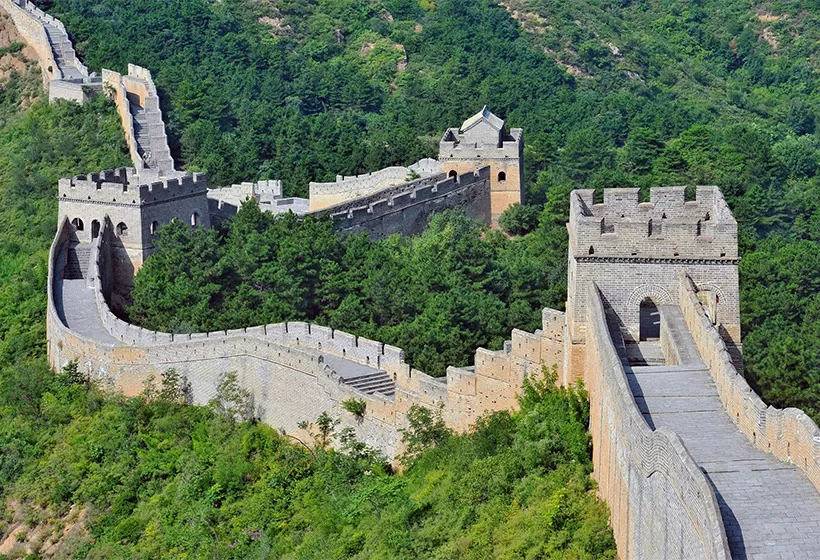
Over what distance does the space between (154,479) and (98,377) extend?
12.7 feet

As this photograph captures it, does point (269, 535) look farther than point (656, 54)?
No

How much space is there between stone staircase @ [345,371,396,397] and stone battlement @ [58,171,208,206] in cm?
1155

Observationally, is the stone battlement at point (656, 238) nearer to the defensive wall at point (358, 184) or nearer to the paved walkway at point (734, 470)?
A: the paved walkway at point (734, 470)

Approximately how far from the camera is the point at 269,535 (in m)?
31.3

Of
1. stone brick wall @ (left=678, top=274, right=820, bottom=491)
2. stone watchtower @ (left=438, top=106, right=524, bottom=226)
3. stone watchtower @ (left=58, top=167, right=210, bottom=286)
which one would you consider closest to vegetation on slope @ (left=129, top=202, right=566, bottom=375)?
stone watchtower @ (left=58, top=167, right=210, bottom=286)

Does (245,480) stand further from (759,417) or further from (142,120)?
(142,120)

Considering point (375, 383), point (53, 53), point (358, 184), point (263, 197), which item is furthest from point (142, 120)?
point (375, 383)

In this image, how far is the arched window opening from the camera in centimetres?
2655

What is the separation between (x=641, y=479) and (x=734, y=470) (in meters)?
1.00

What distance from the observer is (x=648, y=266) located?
26203 millimetres

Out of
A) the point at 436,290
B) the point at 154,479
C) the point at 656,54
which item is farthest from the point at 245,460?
the point at 656,54

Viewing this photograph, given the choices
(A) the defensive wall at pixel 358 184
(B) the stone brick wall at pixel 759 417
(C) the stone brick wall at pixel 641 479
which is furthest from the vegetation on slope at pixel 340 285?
(B) the stone brick wall at pixel 759 417

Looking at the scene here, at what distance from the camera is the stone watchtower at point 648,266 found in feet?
85.5

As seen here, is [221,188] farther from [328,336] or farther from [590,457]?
[590,457]
